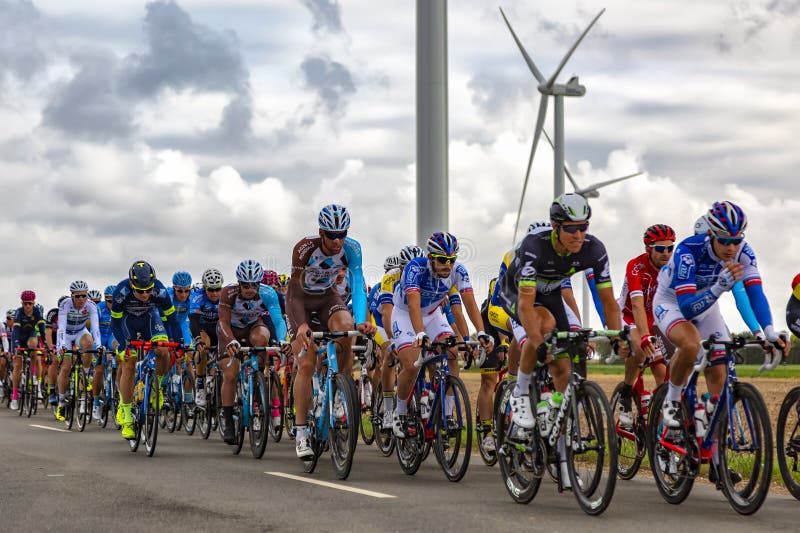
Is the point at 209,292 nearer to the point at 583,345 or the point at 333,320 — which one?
the point at 333,320

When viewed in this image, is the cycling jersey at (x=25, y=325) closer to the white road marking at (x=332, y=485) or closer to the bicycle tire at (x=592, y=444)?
the white road marking at (x=332, y=485)

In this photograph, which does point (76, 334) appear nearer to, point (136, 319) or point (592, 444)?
point (136, 319)

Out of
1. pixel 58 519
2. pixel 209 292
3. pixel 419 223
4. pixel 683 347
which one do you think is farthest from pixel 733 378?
pixel 419 223

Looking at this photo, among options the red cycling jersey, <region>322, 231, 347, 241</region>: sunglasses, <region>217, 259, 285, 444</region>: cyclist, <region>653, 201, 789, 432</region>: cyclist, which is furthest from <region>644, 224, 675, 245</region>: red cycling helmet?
<region>217, 259, 285, 444</region>: cyclist

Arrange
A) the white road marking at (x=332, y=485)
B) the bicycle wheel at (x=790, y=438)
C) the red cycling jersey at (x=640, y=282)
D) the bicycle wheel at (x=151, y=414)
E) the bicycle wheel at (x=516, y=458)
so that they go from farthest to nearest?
the bicycle wheel at (x=151, y=414) → the red cycling jersey at (x=640, y=282) → the white road marking at (x=332, y=485) → the bicycle wheel at (x=790, y=438) → the bicycle wheel at (x=516, y=458)

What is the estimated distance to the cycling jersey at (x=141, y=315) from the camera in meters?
14.4

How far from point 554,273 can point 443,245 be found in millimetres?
2490

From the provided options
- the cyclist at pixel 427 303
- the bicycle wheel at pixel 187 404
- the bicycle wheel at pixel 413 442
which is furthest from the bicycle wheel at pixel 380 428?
the bicycle wheel at pixel 187 404

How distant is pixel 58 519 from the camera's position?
27.5ft

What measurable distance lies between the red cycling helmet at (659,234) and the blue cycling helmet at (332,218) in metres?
2.87

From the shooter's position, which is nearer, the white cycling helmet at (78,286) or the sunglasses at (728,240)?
the sunglasses at (728,240)

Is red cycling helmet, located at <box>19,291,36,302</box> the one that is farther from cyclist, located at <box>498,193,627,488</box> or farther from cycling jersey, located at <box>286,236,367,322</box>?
cyclist, located at <box>498,193,627,488</box>

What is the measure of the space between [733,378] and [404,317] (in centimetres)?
429

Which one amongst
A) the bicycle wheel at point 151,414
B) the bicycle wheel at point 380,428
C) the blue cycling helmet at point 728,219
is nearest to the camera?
the blue cycling helmet at point 728,219
